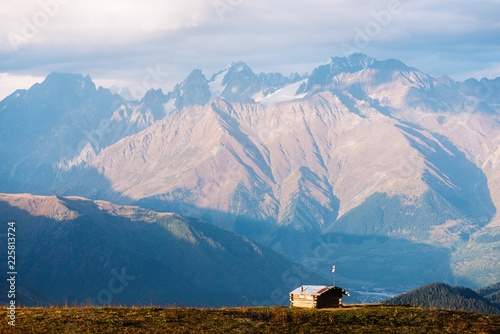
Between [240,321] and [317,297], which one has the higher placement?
[317,297]

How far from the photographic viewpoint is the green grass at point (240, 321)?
62.9 m

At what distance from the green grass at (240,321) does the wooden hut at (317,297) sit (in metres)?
5.99

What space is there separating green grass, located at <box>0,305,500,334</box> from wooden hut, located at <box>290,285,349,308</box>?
19.7 ft

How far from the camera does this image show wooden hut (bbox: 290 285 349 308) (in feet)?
276

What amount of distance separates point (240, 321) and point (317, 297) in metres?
17.7

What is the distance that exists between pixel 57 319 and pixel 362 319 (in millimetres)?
32439

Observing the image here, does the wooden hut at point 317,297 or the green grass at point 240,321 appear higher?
the wooden hut at point 317,297

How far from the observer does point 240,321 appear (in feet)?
226

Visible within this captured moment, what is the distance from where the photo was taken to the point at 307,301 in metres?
84.6

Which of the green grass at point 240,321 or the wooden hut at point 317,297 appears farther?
the wooden hut at point 317,297

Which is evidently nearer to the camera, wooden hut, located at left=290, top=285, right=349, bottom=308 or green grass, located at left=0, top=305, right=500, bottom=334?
green grass, located at left=0, top=305, right=500, bottom=334

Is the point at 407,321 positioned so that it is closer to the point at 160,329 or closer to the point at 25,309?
the point at 160,329

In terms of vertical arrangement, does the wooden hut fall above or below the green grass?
above

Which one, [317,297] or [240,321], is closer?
[240,321]
